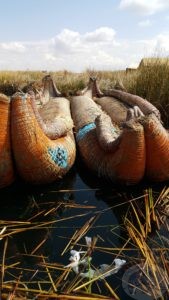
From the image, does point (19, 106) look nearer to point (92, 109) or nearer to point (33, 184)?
point (33, 184)

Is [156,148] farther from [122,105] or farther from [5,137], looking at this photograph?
[122,105]

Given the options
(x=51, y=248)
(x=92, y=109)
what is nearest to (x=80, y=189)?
(x=51, y=248)

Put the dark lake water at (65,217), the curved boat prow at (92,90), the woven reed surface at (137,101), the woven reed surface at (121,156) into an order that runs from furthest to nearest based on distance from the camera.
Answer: the curved boat prow at (92,90) < the woven reed surface at (137,101) < the woven reed surface at (121,156) < the dark lake water at (65,217)

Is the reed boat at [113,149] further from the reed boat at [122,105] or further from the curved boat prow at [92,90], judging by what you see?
the curved boat prow at [92,90]

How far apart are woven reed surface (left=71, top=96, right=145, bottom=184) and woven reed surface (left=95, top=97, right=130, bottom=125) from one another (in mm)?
991

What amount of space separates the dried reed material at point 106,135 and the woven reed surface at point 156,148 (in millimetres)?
318

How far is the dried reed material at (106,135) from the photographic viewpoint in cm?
398

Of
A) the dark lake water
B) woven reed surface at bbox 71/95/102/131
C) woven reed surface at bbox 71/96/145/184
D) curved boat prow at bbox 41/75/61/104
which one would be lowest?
the dark lake water

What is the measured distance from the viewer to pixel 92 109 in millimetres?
5750

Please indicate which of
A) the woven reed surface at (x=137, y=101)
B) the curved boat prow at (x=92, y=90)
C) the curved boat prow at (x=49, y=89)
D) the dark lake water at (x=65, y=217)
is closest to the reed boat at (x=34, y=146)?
the dark lake water at (x=65, y=217)

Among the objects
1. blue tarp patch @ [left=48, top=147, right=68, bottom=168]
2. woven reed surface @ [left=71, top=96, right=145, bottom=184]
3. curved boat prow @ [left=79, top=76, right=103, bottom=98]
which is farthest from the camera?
curved boat prow @ [left=79, top=76, right=103, bottom=98]

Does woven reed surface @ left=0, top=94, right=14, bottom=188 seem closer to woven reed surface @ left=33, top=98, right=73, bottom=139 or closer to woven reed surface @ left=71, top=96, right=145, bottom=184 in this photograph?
woven reed surface @ left=33, top=98, right=73, bottom=139

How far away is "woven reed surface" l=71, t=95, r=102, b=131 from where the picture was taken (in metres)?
Answer: 5.23

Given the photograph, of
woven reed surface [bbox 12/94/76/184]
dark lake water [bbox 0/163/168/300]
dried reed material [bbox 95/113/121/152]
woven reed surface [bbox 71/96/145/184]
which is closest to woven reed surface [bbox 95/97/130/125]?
dried reed material [bbox 95/113/121/152]
